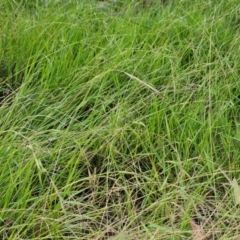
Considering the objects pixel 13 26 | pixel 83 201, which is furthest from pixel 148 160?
pixel 13 26

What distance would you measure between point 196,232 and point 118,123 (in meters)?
0.47

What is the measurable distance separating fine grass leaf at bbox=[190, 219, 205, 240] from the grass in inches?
0.7

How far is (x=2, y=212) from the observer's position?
1.41 m

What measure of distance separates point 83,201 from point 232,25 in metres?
1.21

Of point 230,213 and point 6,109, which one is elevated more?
point 6,109

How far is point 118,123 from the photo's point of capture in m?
1.71

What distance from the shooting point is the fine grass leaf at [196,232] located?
4.45 feet

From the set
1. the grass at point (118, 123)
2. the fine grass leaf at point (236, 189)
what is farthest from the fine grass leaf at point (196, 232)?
the fine grass leaf at point (236, 189)

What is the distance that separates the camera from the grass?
1.47 m

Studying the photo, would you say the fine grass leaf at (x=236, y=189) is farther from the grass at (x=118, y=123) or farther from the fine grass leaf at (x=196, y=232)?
the fine grass leaf at (x=196, y=232)

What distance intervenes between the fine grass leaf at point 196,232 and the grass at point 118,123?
0.06 ft

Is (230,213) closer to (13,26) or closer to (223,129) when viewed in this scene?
(223,129)

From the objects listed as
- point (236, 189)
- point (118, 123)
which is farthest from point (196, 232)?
point (118, 123)

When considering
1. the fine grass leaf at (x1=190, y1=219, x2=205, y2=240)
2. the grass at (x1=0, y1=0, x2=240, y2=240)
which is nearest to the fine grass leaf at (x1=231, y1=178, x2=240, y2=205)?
the grass at (x1=0, y1=0, x2=240, y2=240)
